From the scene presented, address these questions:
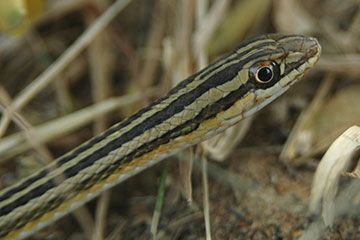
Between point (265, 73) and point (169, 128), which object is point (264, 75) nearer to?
point (265, 73)

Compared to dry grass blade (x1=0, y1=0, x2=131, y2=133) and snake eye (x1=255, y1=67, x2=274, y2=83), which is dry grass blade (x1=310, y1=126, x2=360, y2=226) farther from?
dry grass blade (x1=0, y1=0, x2=131, y2=133)

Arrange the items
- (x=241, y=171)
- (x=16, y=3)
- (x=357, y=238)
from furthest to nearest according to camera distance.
Result: (x=16, y=3)
(x=241, y=171)
(x=357, y=238)

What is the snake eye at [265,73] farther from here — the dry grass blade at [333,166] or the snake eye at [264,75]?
the dry grass blade at [333,166]

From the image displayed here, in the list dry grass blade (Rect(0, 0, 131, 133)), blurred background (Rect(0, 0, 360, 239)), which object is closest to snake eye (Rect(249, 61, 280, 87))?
blurred background (Rect(0, 0, 360, 239))

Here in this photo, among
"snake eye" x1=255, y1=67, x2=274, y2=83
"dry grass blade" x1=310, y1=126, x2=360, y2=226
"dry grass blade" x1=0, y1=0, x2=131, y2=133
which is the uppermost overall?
"dry grass blade" x1=0, y1=0, x2=131, y2=133

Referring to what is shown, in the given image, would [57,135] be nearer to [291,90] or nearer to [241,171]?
[241,171]

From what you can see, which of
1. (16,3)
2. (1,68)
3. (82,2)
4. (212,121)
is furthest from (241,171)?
(1,68)

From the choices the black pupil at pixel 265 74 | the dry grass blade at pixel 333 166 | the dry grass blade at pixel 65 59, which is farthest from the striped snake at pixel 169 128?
the dry grass blade at pixel 65 59
